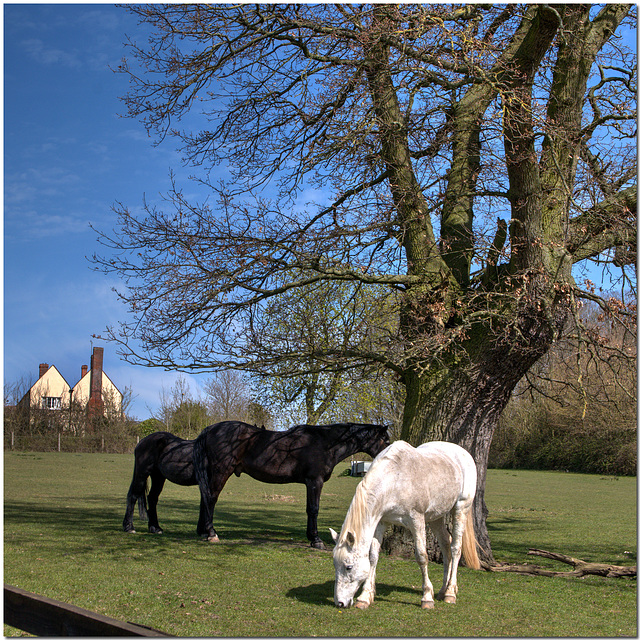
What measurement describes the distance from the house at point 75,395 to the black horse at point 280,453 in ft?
112

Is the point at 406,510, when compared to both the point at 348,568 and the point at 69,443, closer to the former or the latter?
the point at 348,568

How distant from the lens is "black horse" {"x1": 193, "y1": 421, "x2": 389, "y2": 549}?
365 inches

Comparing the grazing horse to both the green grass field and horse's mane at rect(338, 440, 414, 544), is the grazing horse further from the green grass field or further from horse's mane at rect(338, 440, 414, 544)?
horse's mane at rect(338, 440, 414, 544)

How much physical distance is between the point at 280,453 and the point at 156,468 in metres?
2.16

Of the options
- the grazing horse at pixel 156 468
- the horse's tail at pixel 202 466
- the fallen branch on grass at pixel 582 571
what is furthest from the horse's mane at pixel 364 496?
the grazing horse at pixel 156 468

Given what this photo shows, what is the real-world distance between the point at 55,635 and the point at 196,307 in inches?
216

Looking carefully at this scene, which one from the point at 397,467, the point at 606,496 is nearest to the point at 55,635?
the point at 397,467

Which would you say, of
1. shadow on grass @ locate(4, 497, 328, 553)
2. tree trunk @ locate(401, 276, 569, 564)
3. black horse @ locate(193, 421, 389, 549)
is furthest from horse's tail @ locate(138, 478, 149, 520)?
tree trunk @ locate(401, 276, 569, 564)

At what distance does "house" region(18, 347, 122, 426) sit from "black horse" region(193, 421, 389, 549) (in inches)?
1340

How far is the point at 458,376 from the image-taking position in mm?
9023

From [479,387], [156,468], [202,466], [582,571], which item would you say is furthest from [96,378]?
[582,571]

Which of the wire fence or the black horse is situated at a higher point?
the black horse

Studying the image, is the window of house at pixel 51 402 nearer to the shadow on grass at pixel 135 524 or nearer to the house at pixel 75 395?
the house at pixel 75 395

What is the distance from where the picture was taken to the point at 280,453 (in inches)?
371
